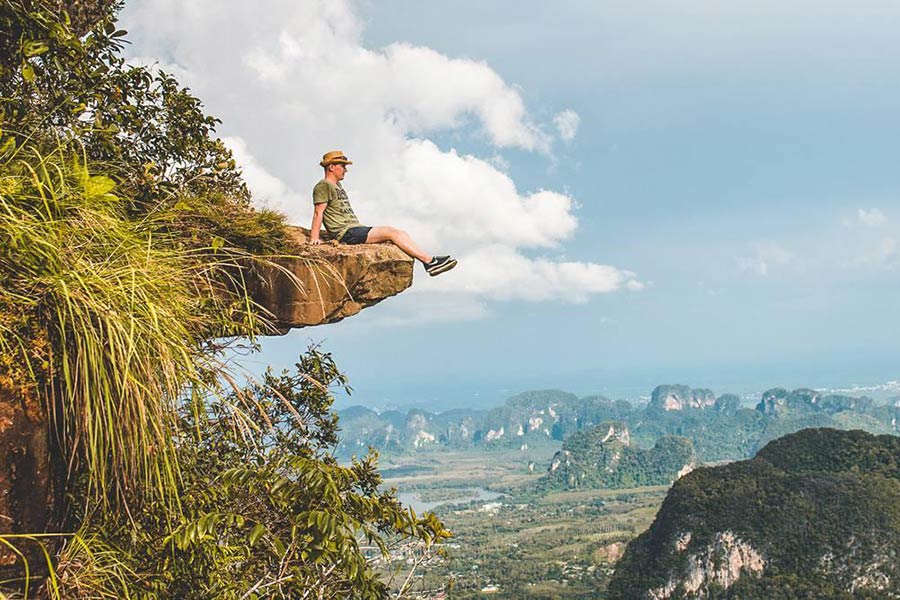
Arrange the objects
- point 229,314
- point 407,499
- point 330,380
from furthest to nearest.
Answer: point 407,499 → point 330,380 → point 229,314

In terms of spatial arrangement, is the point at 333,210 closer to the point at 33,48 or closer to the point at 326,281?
the point at 326,281

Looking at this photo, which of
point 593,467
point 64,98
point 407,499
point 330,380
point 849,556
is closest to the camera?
point 64,98

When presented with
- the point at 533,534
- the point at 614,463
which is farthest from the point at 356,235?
the point at 614,463

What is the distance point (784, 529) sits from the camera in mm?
53438

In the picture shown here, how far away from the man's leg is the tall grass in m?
2.74

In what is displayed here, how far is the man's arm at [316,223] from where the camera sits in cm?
514

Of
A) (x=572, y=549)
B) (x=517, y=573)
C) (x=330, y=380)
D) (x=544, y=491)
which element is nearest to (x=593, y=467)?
(x=544, y=491)

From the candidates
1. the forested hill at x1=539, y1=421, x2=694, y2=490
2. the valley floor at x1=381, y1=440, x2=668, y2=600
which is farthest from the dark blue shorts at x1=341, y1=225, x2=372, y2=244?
the forested hill at x1=539, y1=421, x2=694, y2=490

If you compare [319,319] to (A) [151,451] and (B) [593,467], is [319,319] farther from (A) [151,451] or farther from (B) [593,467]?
(B) [593,467]

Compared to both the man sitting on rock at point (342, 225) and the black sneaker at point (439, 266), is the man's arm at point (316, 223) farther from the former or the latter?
the black sneaker at point (439, 266)

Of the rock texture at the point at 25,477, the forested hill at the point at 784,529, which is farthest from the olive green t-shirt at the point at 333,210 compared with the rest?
the forested hill at the point at 784,529

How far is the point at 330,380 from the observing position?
519 centimetres

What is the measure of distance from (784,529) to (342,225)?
5954 cm

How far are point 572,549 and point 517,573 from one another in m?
17.1
